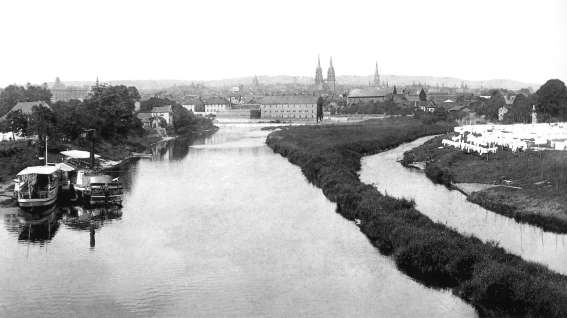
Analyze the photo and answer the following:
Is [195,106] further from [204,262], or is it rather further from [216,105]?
[204,262]

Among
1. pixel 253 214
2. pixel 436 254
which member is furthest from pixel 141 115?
pixel 436 254

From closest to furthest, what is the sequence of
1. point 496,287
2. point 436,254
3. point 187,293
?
point 496,287 < point 187,293 < point 436,254

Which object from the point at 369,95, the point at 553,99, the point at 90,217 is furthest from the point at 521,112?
the point at 369,95

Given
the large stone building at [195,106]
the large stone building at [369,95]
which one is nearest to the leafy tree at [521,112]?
the large stone building at [369,95]

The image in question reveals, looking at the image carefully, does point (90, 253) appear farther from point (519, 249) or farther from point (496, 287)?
point (519, 249)

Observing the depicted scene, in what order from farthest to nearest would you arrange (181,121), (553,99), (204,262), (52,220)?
(181,121) < (553,99) < (52,220) < (204,262)

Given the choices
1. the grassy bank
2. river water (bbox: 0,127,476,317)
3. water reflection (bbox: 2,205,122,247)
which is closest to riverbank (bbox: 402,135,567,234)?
Answer: the grassy bank
